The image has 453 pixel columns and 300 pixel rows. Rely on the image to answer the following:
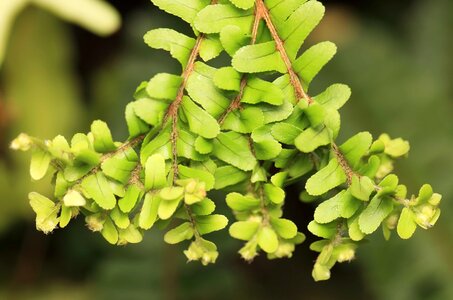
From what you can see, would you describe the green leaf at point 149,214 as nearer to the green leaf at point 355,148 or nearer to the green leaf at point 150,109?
the green leaf at point 150,109

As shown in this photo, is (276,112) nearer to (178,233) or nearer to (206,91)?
(206,91)

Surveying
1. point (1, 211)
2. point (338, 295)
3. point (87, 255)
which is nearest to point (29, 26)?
point (1, 211)

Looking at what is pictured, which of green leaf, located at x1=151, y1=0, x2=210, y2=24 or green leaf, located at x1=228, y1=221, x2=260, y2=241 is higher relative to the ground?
green leaf, located at x1=151, y1=0, x2=210, y2=24

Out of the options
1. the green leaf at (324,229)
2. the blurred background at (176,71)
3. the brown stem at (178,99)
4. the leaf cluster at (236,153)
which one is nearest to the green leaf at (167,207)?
the leaf cluster at (236,153)

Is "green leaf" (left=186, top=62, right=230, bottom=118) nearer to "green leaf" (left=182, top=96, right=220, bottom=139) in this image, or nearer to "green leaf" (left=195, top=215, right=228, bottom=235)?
"green leaf" (left=182, top=96, right=220, bottom=139)

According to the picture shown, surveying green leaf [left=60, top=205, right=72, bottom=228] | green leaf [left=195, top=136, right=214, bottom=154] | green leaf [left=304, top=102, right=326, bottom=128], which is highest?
green leaf [left=304, top=102, right=326, bottom=128]

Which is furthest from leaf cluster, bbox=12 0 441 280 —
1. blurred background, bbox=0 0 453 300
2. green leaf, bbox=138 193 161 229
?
blurred background, bbox=0 0 453 300
